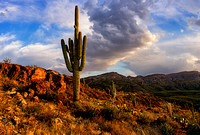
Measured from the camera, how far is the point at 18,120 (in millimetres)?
4320

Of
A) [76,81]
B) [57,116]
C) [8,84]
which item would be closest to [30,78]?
[8,84]

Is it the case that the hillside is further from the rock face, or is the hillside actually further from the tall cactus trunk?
the tall cactus trunk

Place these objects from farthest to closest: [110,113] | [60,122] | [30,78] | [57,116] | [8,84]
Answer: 1. [30,78]
2. [8,84]
3. [110,113]
4. [57,116]
5. [60,122]

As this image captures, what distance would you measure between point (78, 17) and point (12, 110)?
25.7 ft

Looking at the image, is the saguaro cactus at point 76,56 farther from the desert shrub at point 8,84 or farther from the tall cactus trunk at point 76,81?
the desert shrub at point 8,84

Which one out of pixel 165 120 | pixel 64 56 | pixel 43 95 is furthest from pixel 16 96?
pixel 165 120

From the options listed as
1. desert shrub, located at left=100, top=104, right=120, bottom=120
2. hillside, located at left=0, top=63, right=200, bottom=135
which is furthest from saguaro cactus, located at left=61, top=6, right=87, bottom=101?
desert shrub, located at left=100, top=104, right=120, bottom=120

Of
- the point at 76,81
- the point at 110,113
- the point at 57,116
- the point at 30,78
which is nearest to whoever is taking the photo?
the point at 57,116

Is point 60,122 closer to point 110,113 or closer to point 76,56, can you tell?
point 110,113

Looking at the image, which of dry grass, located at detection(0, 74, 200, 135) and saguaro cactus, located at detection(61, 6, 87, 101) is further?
saguaro cactus, located at detection(61, 6, 87, 101)

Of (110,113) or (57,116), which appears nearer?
(57,116)

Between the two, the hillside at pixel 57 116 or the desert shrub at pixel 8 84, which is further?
the desert shrub at pixel 8 84

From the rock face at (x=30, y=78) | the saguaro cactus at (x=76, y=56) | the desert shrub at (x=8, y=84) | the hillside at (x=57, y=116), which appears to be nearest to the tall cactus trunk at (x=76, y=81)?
the saguaro cactus at (x=76, y=56)

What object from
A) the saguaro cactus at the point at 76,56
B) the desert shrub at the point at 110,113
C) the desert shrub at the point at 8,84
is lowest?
the desert shrub at the point at 110,113
